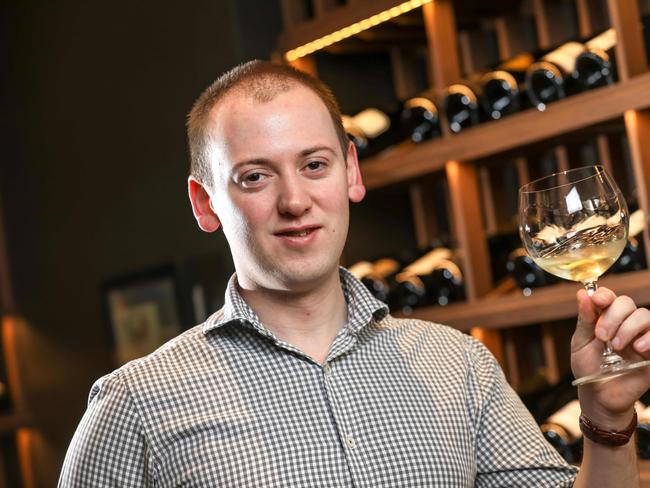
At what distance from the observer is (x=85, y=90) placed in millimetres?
3902

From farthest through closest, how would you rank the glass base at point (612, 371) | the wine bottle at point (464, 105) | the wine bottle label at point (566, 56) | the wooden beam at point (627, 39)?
1. the wine bottle at point (464, 105)
2. the wine bottle label at point (566, 56)
3. the wooden beam at point (627, 39)
4. the glass base at point (612, 371)

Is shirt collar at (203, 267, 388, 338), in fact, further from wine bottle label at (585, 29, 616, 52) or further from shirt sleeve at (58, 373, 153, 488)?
wine bottle label at (585, 29, 616, 52)

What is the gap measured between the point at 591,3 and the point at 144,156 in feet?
5.29

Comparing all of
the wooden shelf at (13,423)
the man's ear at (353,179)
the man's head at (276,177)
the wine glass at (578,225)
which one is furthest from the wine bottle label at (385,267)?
the wooden shelf at (13,423)

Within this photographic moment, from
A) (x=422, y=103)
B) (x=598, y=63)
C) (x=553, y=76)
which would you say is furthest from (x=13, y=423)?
(x=598, y=63)

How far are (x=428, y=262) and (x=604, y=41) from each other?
31.0 inches

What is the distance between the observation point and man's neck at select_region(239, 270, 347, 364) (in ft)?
4.60

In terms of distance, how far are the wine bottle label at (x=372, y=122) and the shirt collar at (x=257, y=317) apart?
4.94 ft

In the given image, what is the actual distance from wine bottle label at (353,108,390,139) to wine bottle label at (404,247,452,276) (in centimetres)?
38

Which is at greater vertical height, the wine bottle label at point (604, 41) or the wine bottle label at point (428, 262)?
the wine bottle label at point (604, 41)

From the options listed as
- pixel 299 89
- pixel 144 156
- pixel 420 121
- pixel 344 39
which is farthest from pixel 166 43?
pixel 299 89

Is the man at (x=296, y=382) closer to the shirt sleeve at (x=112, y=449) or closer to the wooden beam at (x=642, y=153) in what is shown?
the shirt sleeve at (x=112, y=449)

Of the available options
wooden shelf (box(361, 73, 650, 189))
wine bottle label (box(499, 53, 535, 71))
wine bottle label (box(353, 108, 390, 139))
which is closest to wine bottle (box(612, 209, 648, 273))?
wooden shelf (box(361, 73, 650, 189))

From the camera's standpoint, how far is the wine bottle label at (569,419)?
2365 millimetres
